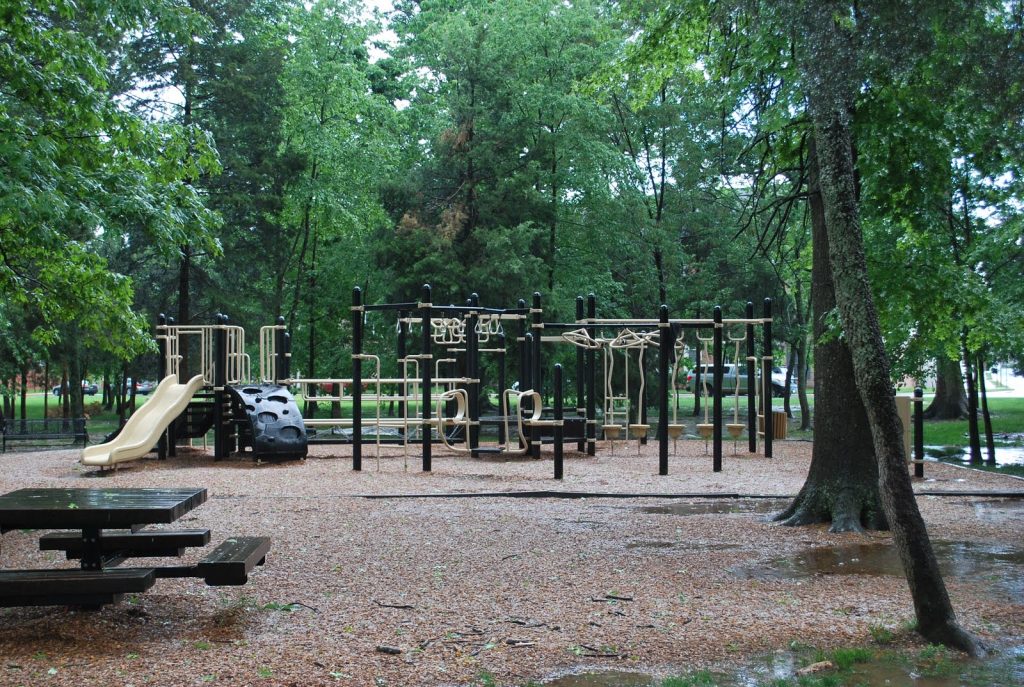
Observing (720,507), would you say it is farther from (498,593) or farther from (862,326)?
(862,326)

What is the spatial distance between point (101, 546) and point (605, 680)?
3.01 meters

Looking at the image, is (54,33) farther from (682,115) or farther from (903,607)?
(682,115)

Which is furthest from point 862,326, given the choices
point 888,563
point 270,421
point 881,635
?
point 270,421

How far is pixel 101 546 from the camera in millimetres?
5938

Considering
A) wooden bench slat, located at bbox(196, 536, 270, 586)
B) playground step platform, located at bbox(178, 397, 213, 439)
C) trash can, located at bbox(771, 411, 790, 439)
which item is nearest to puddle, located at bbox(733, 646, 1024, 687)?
wooden bench slat, located at bbox(196, 536, 270, 586)

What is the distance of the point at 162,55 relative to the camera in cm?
2564

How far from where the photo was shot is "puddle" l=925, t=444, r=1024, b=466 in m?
17.2

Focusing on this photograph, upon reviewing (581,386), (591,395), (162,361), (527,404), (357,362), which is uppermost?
(162,361)

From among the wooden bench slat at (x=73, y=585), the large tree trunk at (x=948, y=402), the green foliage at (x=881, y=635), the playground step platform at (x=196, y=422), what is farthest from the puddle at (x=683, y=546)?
the large tree trunk at (x=948, y=402)

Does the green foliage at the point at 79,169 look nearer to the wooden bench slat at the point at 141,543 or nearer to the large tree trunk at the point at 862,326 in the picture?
the wooden bench slat at the point at 141,543

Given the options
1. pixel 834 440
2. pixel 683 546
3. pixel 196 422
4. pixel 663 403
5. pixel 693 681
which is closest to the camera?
pixel 693 681

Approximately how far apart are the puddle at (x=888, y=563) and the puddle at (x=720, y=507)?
2.18 meters

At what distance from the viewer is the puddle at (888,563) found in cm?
716

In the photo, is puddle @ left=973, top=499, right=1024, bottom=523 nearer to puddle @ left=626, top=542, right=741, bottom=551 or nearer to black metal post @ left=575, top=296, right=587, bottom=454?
puddle @ left=626, top=542, right=741, bottom=551
